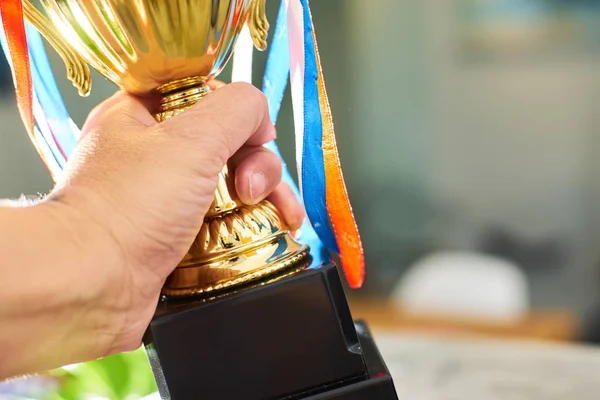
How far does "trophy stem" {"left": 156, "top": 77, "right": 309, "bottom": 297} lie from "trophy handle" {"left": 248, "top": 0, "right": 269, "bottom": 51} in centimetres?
6


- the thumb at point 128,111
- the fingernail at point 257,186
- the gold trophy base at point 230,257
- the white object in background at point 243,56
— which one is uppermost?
the white object in background at point 243,56

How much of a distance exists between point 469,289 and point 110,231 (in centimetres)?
171

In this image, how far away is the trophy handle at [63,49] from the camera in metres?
0.43

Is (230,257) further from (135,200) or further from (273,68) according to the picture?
(273,68)

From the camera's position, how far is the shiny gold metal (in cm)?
→ 40

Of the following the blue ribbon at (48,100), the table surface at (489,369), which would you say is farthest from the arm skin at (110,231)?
the table surface at (489,369)

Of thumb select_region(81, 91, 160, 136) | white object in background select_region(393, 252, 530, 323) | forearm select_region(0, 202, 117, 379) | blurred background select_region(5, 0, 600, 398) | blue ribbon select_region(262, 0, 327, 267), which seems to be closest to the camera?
forearm select_region(0, 202, 117, 379)

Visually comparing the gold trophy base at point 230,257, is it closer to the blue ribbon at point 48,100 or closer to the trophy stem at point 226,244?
the trophy stem at point 226,244

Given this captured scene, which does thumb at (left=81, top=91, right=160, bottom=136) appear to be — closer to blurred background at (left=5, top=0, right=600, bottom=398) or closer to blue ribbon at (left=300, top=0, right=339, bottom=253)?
blue ribbon at (left=300, top=0, right=339, bottom=253)

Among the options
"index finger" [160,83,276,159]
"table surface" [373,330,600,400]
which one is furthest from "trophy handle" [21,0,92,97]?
"table surface" [373,330,600,400]

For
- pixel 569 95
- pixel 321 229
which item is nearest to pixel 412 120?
pixel 569 95

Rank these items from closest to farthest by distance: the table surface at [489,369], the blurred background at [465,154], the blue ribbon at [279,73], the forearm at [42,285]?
1. the forearm at [42,285]
2. the blue ribbon at [279,73]
3. the table surface at [489,369]
4. the blurred background at [465,154]

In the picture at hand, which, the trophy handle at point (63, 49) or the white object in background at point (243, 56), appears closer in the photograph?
the trophy handle at point (63, 49)

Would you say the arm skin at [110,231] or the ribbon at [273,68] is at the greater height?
the ribbon at [273,68]
